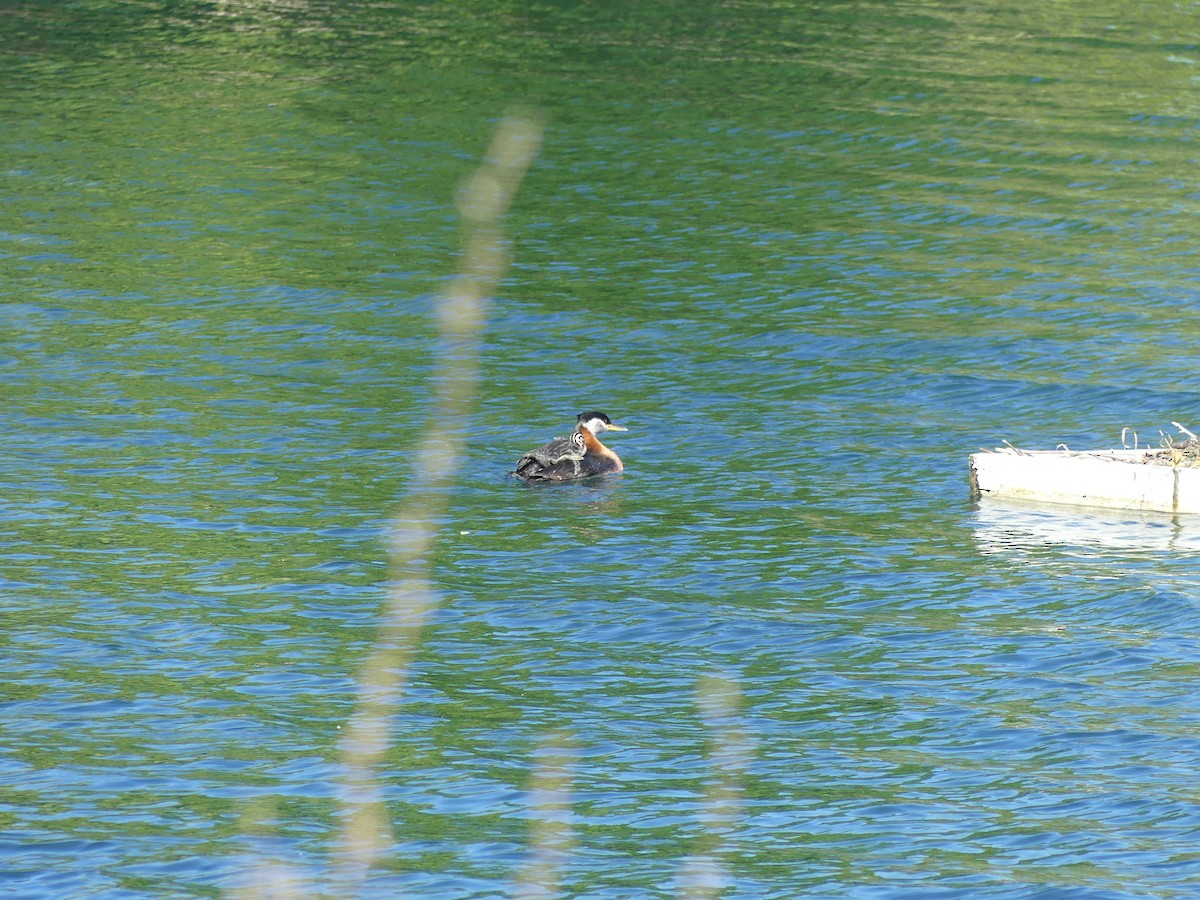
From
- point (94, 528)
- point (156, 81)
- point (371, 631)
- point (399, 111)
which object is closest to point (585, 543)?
point (371, 631)

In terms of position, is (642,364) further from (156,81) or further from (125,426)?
(156,81)

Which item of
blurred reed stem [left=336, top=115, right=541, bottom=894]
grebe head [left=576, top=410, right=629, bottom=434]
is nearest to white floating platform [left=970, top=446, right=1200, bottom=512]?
grebe head [left=576, top=410, right=629, bottom=434]

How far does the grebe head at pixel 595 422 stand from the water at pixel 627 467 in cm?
60

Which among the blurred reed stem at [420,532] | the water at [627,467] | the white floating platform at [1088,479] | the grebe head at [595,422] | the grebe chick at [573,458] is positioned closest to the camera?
the blurred reed stem at [420,532]

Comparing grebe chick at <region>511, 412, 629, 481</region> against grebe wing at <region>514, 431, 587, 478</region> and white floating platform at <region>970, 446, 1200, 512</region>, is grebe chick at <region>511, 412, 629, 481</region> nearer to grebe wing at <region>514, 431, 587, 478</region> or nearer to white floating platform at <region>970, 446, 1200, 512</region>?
grebe wing at <region>514, 431, 587, 478</region>

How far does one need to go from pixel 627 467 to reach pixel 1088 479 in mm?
5148

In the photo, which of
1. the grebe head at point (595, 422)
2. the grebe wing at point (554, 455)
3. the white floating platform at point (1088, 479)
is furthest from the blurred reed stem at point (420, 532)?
the white floating platform at point (1088, 479)

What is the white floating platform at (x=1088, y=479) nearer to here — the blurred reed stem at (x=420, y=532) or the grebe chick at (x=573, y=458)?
the grebe chick at (x=573, y=458)

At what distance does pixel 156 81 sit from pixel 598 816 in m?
33.4

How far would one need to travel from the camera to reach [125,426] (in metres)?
22.2

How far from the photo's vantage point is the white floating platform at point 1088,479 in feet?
61.3

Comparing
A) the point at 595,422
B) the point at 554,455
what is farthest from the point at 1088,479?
the point at 554,455

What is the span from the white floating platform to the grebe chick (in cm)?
402

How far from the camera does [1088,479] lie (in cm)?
1905
